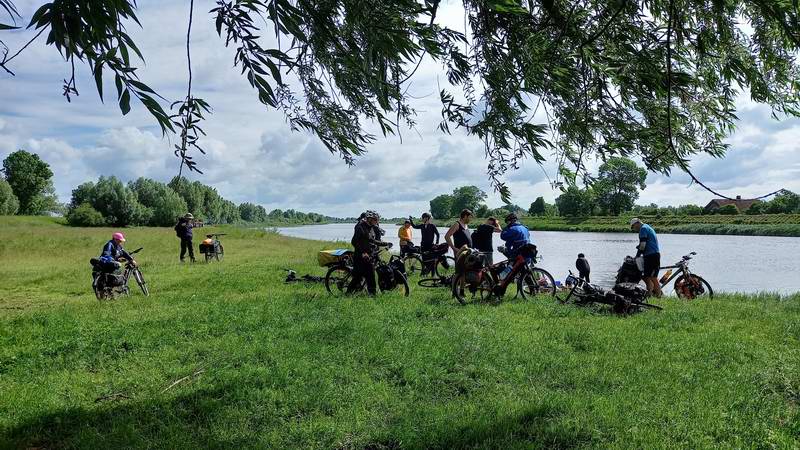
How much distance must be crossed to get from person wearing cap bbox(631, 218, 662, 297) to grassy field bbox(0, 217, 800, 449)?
1594 millimetres

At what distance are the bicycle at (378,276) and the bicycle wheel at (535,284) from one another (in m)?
2.44

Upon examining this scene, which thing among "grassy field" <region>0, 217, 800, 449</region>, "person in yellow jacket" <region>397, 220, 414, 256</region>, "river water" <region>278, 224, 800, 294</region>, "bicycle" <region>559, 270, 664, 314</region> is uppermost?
"person in yellow jacket" <region>397, 220, 414, 256</region>

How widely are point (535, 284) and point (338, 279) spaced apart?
4.50 meters

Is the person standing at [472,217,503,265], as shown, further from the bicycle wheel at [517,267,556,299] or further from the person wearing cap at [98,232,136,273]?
the person wearing cap at [98,232,136,273]

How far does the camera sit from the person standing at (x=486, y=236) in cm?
1134

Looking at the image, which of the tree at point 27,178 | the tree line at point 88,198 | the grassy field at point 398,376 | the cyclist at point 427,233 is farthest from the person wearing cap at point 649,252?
the tree at point 27,178

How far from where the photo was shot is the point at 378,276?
1140 cm

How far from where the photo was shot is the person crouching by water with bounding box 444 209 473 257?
1079 centimetres

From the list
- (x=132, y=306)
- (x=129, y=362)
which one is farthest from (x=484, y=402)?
(x=132, y=306)

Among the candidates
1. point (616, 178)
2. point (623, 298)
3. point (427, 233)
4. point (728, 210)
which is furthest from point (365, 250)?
point (728, 210)

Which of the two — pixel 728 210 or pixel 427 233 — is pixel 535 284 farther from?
pixel 728 210

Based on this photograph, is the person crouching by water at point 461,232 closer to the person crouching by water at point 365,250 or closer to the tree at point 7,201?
the person crouching by water at point 365,250

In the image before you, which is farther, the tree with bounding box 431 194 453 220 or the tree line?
the tree line

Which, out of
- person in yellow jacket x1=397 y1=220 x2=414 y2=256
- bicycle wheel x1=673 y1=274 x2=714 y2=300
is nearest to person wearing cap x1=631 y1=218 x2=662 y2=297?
bicycle wheel x1=673 y1=274 x2=714 y2=300
